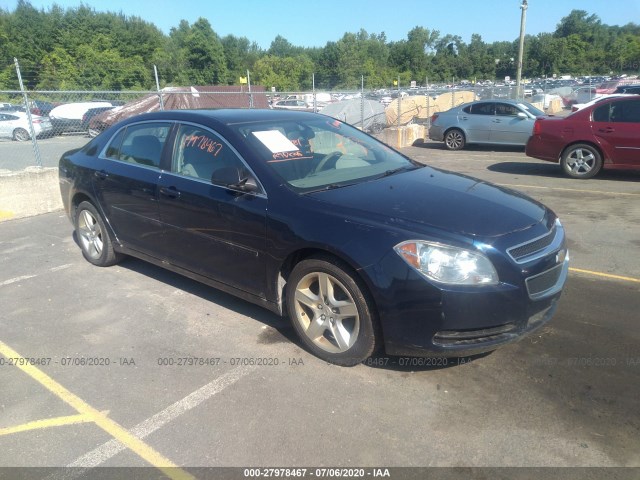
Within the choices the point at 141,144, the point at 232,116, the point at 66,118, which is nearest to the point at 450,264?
the point at 232,116

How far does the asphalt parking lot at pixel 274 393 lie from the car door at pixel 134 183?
0.60m

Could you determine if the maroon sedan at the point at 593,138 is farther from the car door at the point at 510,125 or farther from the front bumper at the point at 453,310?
the front bumper at the point at 453,310

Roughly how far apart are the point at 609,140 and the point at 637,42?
9192cm

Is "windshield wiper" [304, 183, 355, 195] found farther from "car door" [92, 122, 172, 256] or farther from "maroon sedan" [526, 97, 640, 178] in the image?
"maroon sedan" [526, 97, 640, 178]

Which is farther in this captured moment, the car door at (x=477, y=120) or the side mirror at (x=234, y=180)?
the car door at (x=477, y=120)

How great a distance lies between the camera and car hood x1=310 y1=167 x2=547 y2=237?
3166 millimetres

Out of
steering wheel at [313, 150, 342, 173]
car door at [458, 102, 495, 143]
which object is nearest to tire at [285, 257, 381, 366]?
steering wheel at [313, 150, 342, 173]

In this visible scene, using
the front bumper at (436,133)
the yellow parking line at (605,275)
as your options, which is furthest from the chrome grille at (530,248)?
the front bumper at (436,133)

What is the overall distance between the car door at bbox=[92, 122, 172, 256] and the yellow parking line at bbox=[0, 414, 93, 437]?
1.79 meters

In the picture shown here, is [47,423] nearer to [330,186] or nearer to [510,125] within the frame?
[330,186]

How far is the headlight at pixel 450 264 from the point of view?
9.70 feet

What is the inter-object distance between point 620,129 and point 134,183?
8.59m

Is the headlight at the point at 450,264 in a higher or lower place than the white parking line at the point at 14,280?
higher

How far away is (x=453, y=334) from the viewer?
302 cm
